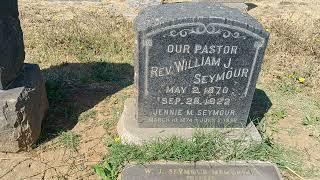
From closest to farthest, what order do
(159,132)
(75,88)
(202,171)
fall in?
(202,171) → (159,132) → (75,88)

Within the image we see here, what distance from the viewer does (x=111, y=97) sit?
4.43 meters

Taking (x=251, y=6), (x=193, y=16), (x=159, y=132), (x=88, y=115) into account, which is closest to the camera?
(x=193, y=16)

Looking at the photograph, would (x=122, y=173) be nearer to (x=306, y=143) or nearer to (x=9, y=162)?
(x=9, y=162)

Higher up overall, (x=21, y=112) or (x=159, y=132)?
(x=21, y=112)

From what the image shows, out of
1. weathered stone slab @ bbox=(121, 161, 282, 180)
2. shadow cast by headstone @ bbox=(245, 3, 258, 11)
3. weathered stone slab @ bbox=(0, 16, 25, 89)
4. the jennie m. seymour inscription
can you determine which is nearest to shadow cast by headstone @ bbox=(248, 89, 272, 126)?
the jennie m. seymour inscription

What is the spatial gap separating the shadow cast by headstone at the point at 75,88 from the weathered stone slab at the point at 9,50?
2.20ft

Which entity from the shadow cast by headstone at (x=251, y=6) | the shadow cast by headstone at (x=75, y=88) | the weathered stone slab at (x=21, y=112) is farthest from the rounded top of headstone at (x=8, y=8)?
the shadow cast by headstone at (x=251, y=6)

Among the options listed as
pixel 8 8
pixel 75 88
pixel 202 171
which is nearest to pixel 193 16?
pixel 202 171

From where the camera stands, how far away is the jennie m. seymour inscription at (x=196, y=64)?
3107 millimetres

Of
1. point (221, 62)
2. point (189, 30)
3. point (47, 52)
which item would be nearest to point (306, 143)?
point (221, 62)

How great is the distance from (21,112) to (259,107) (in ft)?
8.37

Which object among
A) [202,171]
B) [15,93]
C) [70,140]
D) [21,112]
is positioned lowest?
[70,140]

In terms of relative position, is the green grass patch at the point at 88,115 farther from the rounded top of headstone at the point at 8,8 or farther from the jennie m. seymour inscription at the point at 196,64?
the rounded top of headstone at the point at 8,8

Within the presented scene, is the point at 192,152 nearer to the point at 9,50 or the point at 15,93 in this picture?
the point at 15,93
